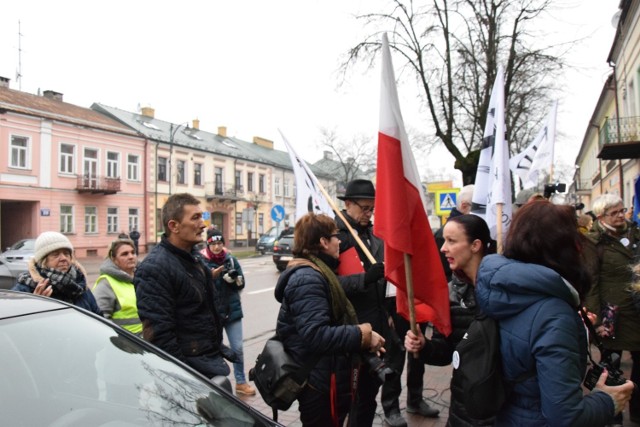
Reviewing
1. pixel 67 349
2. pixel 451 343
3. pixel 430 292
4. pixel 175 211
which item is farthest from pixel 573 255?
pixel 175 211

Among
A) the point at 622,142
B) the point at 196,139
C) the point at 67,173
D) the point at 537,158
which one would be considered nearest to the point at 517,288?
the point at 537,158

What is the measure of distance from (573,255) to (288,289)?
1.41 metres

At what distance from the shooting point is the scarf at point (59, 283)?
125 inches

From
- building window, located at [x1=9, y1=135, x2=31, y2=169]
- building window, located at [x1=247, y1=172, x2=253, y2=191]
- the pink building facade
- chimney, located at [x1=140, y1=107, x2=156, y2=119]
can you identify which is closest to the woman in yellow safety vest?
the pink building facade

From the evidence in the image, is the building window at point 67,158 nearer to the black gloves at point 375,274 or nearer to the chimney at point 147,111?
the chimney at point 147,111

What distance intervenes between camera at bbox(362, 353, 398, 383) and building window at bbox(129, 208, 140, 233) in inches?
1375

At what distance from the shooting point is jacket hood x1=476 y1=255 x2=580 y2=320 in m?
1.68

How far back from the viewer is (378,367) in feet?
8.32

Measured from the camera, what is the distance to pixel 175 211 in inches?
121

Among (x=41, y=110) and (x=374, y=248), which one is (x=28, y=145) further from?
(x=374, y=248)

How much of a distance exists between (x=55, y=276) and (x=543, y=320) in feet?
9.58

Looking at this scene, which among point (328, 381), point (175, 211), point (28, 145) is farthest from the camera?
point (28, 145)

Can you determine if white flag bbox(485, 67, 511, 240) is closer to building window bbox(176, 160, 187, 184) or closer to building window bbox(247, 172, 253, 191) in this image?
building window bbox(176, 160, 187, 184)

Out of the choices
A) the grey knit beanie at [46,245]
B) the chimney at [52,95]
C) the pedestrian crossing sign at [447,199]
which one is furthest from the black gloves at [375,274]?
the chimney at [52,95]
